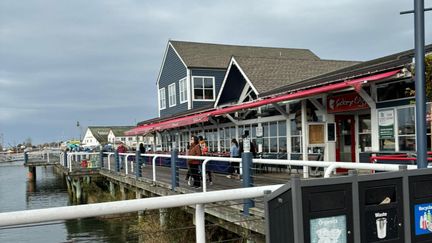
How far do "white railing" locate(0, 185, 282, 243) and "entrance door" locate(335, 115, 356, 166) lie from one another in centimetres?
1158

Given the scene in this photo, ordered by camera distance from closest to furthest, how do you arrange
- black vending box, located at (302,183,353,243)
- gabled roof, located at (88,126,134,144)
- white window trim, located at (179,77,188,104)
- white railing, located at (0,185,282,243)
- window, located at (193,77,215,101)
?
white railing, located at (0,185,282,243) → black vending box, located at (302,183,353,243) → window, located at (193,77,215,101) → white window trim, located at (179,77,188,104) → gabled roof, located at (88,126,134,144)

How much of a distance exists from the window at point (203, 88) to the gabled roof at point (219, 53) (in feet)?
3.14

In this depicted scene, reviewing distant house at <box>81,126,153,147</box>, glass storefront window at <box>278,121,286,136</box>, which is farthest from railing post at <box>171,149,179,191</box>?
distant house at <box>81,126,153,147</box>

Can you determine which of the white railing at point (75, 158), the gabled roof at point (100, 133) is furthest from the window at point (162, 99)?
the gabled roof at point (100, 133)

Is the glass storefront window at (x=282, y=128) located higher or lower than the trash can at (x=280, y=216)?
higher

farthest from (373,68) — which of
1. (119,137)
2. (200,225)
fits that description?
(119,137)

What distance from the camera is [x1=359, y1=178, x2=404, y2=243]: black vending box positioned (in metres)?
2.93

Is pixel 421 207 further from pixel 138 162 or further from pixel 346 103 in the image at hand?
pixel 138 162

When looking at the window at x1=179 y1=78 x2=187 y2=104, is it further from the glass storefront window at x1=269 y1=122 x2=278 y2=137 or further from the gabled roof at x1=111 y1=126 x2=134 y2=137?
the gabled roof at x1=111 y1=126 x2=134 y2=137

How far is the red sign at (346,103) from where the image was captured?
12942 millimetres

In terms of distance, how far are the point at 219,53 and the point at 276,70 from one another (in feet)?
43.7

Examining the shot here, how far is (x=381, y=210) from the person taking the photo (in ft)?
9.80

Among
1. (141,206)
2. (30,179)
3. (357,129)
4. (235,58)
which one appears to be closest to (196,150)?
(357,129)

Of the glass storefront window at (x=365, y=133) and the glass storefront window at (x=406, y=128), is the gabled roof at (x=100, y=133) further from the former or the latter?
the glass storefront window at (x=406, y=128)
